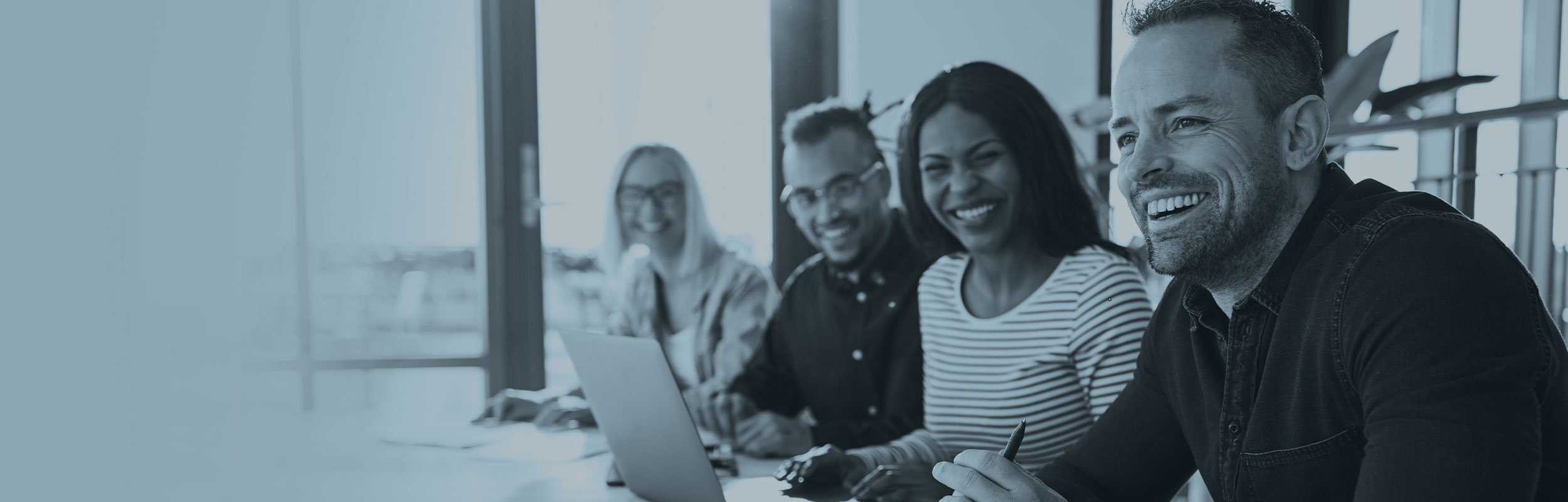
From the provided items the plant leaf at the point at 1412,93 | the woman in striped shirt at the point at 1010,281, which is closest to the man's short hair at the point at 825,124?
the woman in striped shirt at the point at 1010,281

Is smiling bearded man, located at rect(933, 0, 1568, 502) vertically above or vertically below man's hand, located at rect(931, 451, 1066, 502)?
above

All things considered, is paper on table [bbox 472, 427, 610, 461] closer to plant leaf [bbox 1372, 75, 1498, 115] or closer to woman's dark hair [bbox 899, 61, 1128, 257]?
woman's dark hair [bbox 899, 61, 1128, 257]

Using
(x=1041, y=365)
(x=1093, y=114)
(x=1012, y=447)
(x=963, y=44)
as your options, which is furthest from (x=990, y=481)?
(x=963, y=44)

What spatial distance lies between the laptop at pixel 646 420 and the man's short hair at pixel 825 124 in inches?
33.6

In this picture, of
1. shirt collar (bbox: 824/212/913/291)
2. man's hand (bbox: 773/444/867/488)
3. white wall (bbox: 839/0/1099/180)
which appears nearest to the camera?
man's hand (bbox: 773/444/867/488)

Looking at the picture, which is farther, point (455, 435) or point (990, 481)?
point (455, 435)

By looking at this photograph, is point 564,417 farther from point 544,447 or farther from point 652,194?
point 652,194

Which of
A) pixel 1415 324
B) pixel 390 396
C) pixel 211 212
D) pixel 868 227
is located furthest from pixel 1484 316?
pixel 390 396

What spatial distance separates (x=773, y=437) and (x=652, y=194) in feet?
3.64

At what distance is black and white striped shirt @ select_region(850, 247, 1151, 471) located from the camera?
1.29m

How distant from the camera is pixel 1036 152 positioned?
1.44 m

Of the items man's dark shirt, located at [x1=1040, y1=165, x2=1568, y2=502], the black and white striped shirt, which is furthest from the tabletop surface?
man's dark shirt, located at [x1=1040, y1=165, x2=1568, y2=502]

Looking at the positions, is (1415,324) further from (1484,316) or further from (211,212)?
(211,212)

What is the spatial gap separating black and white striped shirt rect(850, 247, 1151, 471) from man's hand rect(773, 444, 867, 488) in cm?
3
